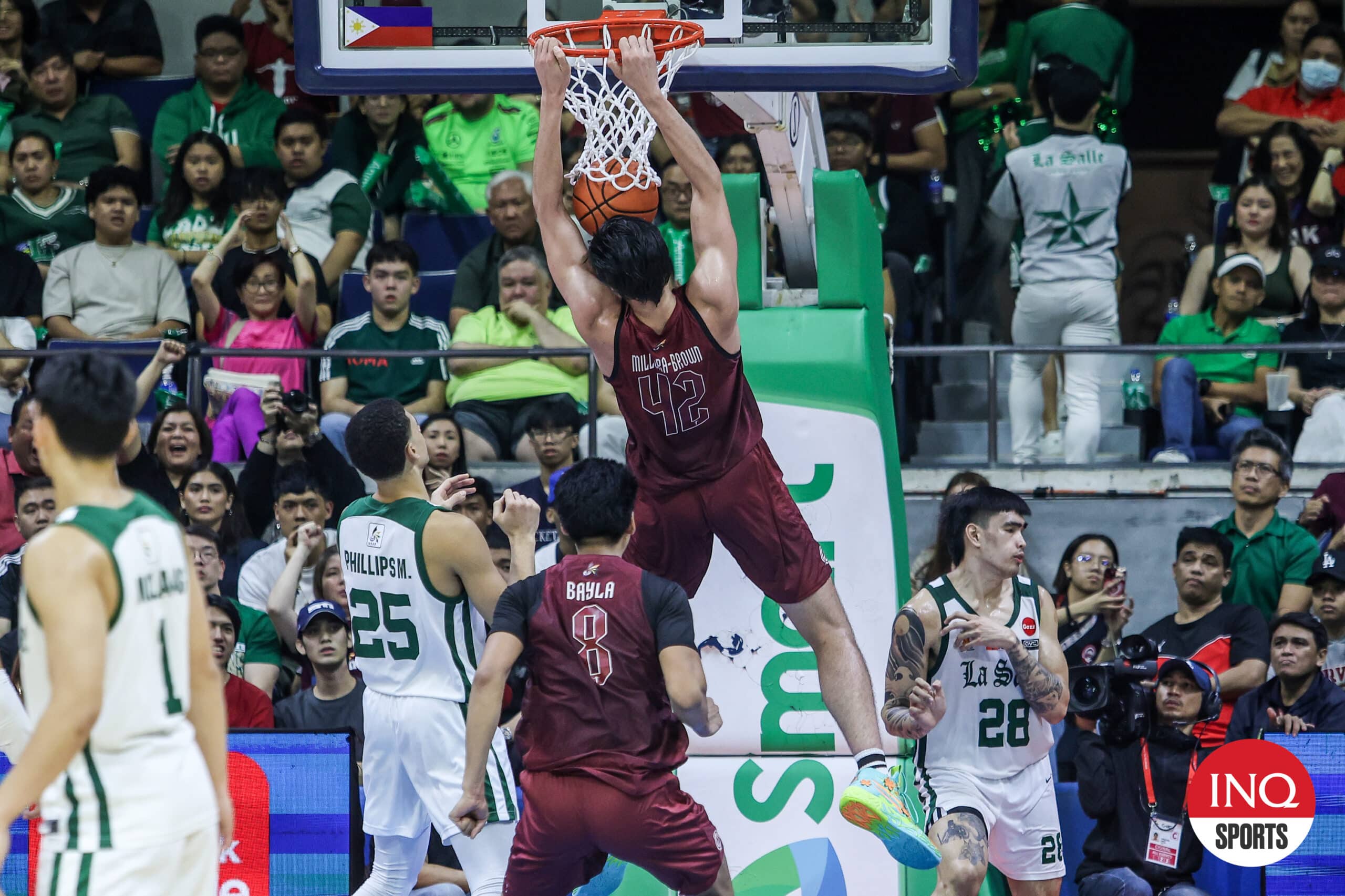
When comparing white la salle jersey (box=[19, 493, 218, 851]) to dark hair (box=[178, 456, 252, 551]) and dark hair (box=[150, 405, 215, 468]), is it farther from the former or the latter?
dark hair (box=[150, 405, 215, 468])

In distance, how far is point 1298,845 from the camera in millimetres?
7430

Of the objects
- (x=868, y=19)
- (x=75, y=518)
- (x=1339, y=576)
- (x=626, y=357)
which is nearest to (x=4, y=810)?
(x=75, y=518)

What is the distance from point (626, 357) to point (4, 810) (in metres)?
2.71

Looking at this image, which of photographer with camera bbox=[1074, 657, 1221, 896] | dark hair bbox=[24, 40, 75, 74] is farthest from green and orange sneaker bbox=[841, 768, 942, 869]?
dark hair bbox=[24, 40, 75, 74]

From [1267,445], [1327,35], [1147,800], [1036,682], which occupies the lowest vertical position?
[1147,800]

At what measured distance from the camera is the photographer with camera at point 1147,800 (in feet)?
24.6

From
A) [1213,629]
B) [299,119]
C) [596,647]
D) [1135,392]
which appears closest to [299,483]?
[299,119]

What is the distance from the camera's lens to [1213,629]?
837 centimetres

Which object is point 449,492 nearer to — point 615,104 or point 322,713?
point 615,104

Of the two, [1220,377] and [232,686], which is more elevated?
[1220,377]

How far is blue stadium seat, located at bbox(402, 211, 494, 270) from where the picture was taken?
11.4m

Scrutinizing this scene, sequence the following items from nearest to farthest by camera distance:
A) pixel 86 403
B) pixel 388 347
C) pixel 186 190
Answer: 1. pixel 86 403
2. pixel 388 347
3. pixel 186 190

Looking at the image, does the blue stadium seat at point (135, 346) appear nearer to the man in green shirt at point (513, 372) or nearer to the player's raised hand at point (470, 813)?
the man in green shirt at point (513, 372)

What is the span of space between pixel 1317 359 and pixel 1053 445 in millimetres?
1585
